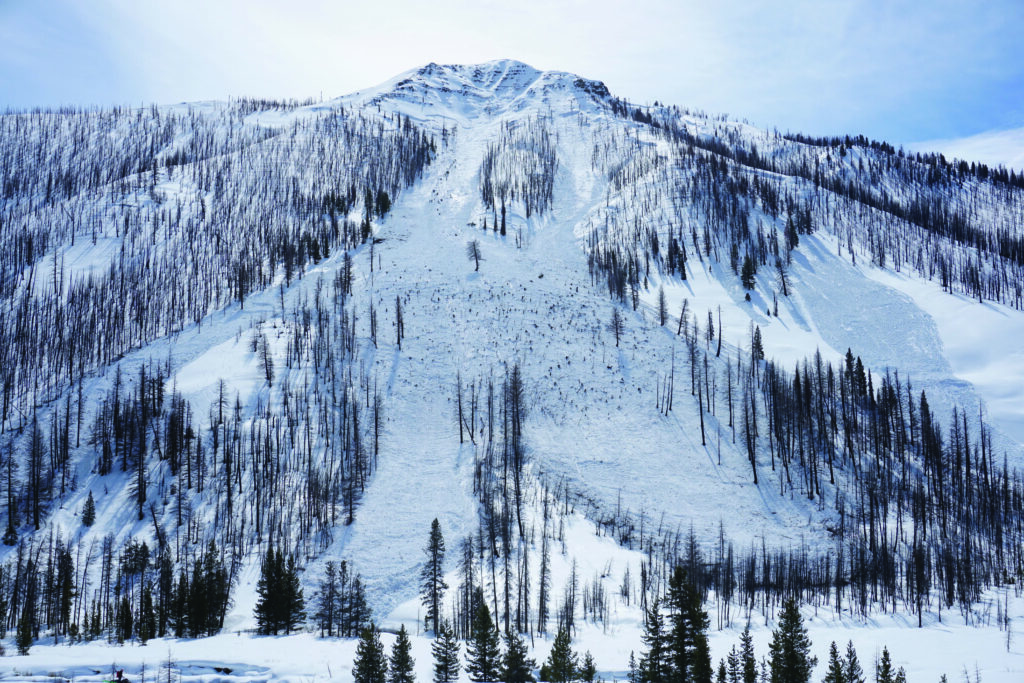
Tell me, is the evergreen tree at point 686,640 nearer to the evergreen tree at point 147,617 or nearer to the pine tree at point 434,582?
the pine tree at point 434,582

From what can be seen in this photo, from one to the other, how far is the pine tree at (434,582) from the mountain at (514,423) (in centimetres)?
193

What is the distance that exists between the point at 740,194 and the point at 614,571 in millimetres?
144277

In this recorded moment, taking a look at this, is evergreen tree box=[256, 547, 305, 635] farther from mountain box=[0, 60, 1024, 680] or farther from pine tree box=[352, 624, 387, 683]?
pine tree box=[352, 624, 387, 683]

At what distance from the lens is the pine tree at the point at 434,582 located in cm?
6694

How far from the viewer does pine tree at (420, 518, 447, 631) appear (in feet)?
220

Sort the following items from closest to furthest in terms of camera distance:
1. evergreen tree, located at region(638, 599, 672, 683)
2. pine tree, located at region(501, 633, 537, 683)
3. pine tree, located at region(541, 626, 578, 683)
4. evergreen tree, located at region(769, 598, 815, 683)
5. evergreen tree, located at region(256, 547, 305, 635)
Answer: evergreen tree, located at region(638, 599, 672, 683)
pine tree, located at region(541, 626, 578, 683)
pine tree, located at region(501, 633, 537, 683)
evergreen tree, located at region(769, 598, 815, 683)
evergreen tree, located at region(256, 547, 305, 635)

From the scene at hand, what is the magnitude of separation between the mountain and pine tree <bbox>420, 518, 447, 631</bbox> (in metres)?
1.93

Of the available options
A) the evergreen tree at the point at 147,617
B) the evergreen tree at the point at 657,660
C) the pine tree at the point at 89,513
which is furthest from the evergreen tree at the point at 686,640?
the pine tree at the point at 89,513

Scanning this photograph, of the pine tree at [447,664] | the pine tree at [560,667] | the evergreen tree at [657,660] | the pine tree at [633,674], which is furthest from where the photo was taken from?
the pine tree at [633,674]

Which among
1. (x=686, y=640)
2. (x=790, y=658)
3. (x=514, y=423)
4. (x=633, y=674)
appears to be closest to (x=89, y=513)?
(x=514, y=423)

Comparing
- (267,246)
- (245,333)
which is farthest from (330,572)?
(267,246)

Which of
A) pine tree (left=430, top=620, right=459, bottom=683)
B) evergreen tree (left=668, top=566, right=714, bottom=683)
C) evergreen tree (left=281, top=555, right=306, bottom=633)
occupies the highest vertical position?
evergreen tree (left=668, top=566, right=714, bottom=683)

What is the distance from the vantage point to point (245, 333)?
120 metres

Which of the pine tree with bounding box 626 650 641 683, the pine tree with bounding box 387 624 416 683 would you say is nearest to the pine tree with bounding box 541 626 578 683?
the pine tree with bounding box 626 650 641 683
